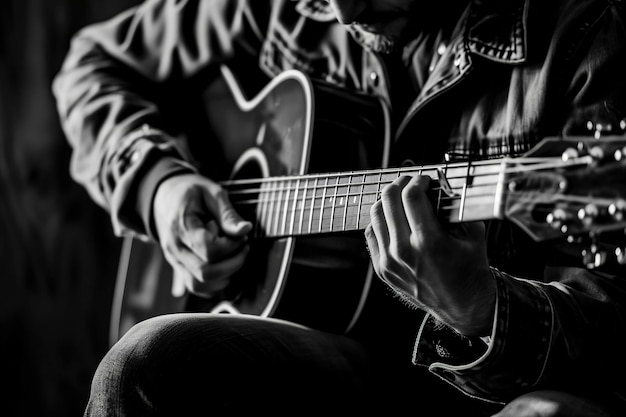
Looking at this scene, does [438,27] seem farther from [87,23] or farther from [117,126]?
[87,23]

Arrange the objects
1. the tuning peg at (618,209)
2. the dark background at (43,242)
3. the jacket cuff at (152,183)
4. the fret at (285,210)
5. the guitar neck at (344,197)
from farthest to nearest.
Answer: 1. the dark background at (43,242)
2. the jacket cuff at (152,183)
3. the fret at (285,210)
4. the guitar neck at (344,197)
5. the tuning peg at (618,209)

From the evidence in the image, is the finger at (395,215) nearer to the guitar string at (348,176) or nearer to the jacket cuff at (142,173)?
the guitar string at (348,176)

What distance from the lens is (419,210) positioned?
792 millimetres

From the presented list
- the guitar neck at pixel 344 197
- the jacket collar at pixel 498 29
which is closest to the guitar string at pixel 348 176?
the guitar neck at pixel 344 197

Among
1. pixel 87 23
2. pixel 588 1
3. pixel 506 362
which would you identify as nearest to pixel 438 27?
pixel 588 1

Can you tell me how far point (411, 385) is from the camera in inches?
43.7

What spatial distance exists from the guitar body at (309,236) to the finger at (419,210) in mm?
249

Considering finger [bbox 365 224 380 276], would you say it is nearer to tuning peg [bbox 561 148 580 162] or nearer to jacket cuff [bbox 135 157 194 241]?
tuning peg [bbox 561 148 580 162]

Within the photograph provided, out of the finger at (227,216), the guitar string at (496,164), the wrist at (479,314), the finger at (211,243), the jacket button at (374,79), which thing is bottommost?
the wrist at (479,314)

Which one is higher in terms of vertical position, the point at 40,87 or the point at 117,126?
the point at 40,87

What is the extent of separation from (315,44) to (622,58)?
52 cm

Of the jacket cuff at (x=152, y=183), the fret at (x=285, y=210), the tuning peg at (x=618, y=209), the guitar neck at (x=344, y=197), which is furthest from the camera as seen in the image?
the jacket cuff at (x=152, y=183)

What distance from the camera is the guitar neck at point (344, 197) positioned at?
78 cm

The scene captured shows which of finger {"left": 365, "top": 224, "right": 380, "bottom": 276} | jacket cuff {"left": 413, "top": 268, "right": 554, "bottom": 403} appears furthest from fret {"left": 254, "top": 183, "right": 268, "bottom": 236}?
jacket cuff {"left": 413, "top": 268, "right": 554, "bottom": 403}
